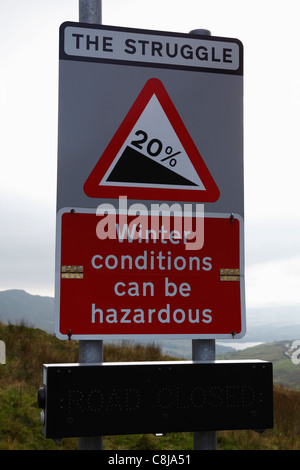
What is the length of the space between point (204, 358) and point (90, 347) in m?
0.74

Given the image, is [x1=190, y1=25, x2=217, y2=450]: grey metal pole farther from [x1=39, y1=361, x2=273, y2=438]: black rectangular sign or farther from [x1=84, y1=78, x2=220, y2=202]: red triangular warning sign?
[x1=84, y1=78, x2=220, y2=202]: red triangular warning sign

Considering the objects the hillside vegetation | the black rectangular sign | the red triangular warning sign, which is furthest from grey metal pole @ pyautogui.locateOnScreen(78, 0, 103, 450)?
the hillside vegetation

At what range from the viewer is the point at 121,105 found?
3625 millimetres

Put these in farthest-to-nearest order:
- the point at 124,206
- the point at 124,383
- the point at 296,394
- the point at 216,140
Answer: the point at 296,394, the point at 216,140, the point at 124,206, the point at 124,383

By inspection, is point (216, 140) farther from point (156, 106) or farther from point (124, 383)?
point (124, 383)

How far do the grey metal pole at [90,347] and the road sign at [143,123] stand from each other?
0.27ft

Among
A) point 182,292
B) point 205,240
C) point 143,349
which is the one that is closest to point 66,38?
point 205,240

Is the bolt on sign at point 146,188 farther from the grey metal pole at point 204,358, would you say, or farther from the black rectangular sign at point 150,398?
the black rectangular sign at point 150,398

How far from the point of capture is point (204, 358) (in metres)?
3.53

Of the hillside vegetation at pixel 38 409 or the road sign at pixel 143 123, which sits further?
the hillside vegetation at pixel 38 409

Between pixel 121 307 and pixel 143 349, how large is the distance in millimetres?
11171

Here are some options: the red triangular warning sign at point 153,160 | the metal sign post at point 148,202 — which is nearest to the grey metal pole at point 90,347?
the metal sign post at point 148,202

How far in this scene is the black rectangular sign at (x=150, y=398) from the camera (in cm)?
322

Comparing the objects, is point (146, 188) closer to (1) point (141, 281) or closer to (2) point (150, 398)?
(1) point (141, 281)
